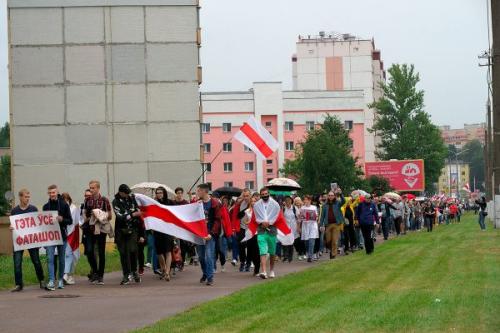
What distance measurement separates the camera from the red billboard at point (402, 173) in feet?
294

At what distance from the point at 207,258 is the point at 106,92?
29.6 m

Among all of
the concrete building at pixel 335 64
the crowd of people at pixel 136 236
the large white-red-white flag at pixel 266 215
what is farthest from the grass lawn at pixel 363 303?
the concrete building at pixel 335 64

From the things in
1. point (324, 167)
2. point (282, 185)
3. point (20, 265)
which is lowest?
point (20, 265)

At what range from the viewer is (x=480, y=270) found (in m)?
21.3

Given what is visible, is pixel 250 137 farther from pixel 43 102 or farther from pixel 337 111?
pixel 337 111

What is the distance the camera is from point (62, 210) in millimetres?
20438

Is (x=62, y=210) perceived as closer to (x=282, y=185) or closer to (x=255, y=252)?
(x=255, y=252)

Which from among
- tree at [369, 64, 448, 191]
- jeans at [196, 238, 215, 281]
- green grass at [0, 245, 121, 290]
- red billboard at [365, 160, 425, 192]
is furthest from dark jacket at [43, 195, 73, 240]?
tree at [369, 64, 448, 191]

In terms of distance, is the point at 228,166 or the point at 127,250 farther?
the point at 228,166

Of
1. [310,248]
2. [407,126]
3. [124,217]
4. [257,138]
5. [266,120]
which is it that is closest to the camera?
[124,217]

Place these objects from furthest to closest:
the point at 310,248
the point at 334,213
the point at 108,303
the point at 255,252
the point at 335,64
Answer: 1. the point at 335,64
2. the point at 334,213
3. the point at 310,248
4. the point at 255,252
5. the point at 108,303

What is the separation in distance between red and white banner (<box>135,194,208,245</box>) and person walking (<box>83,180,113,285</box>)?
2.44 feet

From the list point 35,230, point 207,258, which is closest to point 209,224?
point 207,258

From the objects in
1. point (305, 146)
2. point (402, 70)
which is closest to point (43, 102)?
point (305, 146)
